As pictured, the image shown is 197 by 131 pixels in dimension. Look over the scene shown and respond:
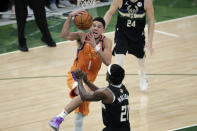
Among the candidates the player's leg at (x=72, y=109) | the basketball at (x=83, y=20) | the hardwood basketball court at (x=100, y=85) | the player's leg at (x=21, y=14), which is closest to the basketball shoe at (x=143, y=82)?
the hardwood basketball court at (x=100, y=85)

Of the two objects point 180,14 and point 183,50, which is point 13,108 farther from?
point 180,14

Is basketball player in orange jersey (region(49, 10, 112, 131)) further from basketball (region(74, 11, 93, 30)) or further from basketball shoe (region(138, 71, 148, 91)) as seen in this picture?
basketball shoe (region(138, 71, 148, 91))

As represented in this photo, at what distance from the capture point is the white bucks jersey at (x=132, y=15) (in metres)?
6.99

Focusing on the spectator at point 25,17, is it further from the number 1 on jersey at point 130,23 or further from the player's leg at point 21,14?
the number 1 on jersey at point 130,23

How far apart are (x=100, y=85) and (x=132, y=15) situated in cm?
150

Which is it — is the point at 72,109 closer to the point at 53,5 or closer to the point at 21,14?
the point at 21,14

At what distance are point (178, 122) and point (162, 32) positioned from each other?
436cm

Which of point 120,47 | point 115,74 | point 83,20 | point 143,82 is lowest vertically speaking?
point 143,82

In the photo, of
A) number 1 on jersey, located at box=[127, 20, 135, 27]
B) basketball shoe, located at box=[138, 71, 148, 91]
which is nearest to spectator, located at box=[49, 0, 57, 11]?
basketball shoe, located at box=[138, 71, 148, 91]

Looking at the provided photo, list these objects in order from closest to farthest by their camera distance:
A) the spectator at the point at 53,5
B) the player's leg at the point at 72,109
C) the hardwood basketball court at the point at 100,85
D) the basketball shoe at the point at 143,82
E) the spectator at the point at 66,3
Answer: the player's leg at the point at 72,109 < the hardwood basketball court at the point at 100,85 < the basketball shoe at the point at 143,82 < the spectator at the point at 53,5 < the spectator at the point at 66,3

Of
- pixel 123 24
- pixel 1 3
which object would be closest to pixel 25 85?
pixel 123 24

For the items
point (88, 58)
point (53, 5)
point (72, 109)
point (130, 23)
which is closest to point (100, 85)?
point (130, 23)

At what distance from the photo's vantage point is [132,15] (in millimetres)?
7070

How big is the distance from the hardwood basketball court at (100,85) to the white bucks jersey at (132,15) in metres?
1.16
